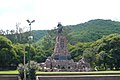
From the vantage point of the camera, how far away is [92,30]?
150m

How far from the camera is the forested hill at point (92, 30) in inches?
5423

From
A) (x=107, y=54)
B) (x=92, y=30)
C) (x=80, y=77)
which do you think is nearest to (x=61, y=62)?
(x=107, y=54)

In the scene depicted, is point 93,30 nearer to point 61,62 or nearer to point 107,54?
point 107,54

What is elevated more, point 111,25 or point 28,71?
point 111,25

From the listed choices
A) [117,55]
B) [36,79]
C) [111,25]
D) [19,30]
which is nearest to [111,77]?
[36,79]

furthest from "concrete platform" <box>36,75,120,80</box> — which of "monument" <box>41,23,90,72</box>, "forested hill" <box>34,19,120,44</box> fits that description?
"forested hill" <box>34,19,120,44</box>

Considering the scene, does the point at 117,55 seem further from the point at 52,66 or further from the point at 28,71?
the point at 28,71

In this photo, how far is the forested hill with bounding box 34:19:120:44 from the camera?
137750mm

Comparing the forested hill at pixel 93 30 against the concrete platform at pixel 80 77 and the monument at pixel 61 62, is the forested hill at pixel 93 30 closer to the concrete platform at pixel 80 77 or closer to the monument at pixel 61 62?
the monument at pixel 61 62

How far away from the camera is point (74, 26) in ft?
630

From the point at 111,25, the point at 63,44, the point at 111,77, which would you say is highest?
the point at 111,25

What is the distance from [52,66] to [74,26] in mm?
121321

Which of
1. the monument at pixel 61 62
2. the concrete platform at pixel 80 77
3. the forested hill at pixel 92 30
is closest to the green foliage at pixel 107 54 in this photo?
the monument at pixel 61 62

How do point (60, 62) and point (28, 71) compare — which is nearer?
point (28, 71)
